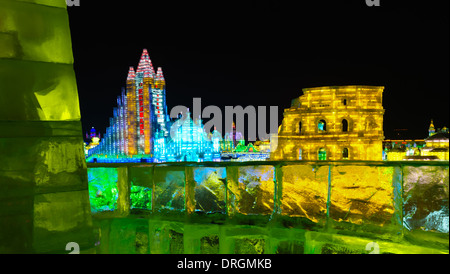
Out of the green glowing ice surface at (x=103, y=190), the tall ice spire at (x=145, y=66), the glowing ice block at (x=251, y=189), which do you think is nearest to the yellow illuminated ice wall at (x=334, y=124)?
the glowing ice block at (x=251, y=189)

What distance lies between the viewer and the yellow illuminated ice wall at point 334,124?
15.8 metres

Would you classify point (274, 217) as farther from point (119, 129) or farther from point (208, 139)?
point (119, 129)

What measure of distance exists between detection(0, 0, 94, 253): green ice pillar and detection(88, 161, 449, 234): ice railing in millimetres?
694

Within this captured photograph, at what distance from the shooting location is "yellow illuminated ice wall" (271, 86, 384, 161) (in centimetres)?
1577

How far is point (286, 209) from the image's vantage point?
7.89 ft

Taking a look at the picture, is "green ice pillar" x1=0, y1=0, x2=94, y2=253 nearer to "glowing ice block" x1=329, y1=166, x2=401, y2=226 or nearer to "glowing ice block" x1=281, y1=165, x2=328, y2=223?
"glowing ice block" x1=281, y1=165, x2=328, y2=223

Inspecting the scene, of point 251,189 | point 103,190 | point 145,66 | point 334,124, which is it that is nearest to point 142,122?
point 145,66

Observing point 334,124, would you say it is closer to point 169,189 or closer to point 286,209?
point 286,209

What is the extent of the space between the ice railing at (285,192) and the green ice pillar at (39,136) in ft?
2.28

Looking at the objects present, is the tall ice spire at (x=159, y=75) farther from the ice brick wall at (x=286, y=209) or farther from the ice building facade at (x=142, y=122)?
the ice brick wall at (x=286, y=209)

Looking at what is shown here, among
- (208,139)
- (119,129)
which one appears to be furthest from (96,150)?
(208,139)

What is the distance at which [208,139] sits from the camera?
83000 mm

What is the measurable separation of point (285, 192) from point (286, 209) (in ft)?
0.38

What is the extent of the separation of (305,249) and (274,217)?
11.5 inches
